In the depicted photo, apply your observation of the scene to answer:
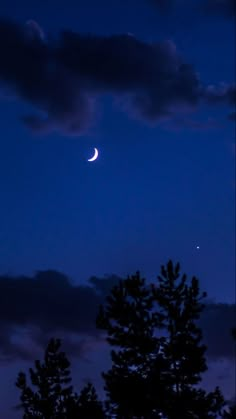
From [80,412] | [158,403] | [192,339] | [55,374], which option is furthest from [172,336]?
[55,374]

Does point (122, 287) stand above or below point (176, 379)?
above

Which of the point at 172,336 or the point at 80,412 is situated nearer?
the point at 172,336

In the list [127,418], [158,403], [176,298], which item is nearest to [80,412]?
[127,418]

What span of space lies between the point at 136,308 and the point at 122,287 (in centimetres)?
147

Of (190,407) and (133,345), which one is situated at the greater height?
(133,345)

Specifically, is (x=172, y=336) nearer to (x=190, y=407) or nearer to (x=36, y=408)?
(x=190, y=407)

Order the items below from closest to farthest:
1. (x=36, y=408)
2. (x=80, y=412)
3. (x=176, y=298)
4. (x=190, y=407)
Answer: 1. (x=190, y=407)
2. (x=176, y=298)
3. (x=80, y=412)
4. (x=36, y=408)

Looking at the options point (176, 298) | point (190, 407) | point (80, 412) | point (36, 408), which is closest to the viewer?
point (190, 407)

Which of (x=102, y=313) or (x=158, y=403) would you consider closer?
(x=158, y=403)

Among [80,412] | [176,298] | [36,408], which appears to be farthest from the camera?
[36,408]

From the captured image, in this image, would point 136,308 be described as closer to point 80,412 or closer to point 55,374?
point 80,412

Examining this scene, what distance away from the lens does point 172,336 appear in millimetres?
31188

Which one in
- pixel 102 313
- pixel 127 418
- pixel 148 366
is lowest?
pixel 127 418

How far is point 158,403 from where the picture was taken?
2994cm
